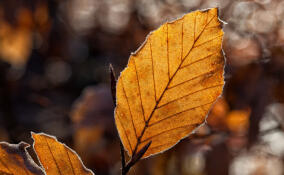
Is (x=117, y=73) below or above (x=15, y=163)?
below

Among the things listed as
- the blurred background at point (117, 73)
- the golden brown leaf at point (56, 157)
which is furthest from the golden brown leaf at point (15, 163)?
the blurred background at point (117, 73)

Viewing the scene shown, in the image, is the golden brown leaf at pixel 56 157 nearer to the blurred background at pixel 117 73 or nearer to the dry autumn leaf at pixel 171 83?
the dry autumn leaf at pixel 171 83

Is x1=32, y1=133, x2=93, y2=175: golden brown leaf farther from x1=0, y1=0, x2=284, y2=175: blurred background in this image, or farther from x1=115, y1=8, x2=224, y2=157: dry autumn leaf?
x1=0, y1=0, x2=284, y2=175: blurred background

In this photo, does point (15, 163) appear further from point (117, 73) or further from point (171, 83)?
point (117, 73)

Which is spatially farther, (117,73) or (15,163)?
(117,73)

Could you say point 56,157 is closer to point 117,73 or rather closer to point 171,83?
point 171,83

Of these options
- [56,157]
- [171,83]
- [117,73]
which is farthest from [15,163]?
[117,73]
